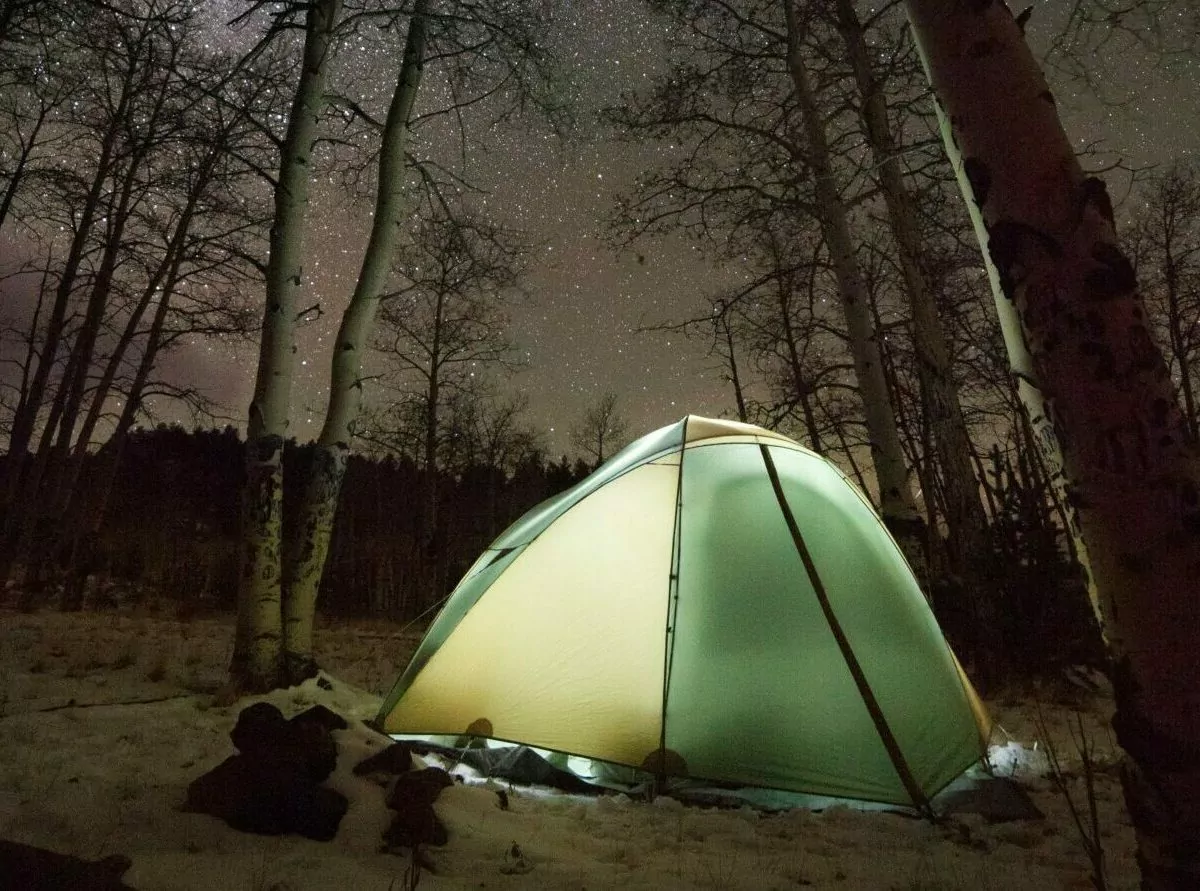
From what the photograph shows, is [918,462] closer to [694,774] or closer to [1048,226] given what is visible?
[694,774]

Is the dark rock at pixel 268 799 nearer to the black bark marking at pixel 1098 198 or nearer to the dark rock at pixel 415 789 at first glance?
the dark rock at pixel 415 789

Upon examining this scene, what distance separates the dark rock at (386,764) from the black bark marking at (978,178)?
2.88 m

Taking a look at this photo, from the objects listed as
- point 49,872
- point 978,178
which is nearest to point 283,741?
point 49,872

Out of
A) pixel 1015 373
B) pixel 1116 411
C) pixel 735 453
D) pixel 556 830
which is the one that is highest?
pixel 735 453

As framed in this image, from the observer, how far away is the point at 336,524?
2805 centimetres

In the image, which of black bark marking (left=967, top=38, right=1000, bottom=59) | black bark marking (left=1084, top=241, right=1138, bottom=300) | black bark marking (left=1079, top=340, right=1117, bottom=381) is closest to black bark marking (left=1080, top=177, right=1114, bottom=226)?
black bark marking (left=1084, top=241, right=1138, bottom=300)

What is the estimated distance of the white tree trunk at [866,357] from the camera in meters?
6.83

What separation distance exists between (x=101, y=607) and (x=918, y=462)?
1380 cm

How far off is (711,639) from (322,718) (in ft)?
6.28

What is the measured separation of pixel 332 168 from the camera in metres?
7.14

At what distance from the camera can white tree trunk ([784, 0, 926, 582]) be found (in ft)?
22.4

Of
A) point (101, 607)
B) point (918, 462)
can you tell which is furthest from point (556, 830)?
point (918, 462)

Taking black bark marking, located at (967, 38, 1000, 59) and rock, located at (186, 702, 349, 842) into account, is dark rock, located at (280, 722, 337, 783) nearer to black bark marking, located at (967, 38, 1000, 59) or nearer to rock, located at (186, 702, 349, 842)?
rock, located at (186, 702, 349, 842)

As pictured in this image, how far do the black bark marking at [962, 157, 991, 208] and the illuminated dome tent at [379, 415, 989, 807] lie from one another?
2.39 metres
